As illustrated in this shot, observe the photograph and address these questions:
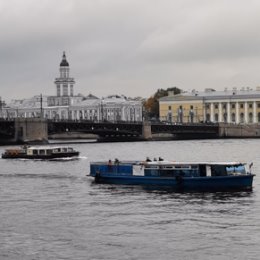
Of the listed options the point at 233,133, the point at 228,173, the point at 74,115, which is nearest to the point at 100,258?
the point at 228,173

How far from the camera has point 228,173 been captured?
89.7 ft

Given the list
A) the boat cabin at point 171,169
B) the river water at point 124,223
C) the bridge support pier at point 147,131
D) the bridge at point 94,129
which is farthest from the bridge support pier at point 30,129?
the river water at point 124,223

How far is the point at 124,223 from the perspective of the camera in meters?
20.2

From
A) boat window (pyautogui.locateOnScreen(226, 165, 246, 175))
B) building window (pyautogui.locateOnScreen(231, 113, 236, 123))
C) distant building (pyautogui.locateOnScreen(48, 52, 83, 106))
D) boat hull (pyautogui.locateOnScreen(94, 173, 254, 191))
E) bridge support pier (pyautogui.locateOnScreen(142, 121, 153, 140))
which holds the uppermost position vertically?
distant building (pyautogui.locateOnScreen(48, 52, 83, 106))

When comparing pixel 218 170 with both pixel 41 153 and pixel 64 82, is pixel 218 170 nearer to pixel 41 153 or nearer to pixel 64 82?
pixel 41 153

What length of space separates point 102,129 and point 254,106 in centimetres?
3405

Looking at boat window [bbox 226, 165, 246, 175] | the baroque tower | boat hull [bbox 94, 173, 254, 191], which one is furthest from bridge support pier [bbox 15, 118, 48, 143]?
the baroque tower

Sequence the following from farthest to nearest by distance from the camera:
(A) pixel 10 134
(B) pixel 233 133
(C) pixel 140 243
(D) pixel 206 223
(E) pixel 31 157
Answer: (B) pixel 233 133 < (A) pixel 10 134 < (E) pixel 31 157 < (D) pixel 206 223 < (C) pixel 140 243

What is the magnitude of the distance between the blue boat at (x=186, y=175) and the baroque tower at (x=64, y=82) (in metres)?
121

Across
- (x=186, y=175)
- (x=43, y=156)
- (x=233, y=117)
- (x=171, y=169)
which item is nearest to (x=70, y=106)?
(x=233, y=117)

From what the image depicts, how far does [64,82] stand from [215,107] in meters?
51.7

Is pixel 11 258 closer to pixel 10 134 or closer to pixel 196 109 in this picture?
pixel 10 134

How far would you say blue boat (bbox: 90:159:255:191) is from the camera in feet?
88.5

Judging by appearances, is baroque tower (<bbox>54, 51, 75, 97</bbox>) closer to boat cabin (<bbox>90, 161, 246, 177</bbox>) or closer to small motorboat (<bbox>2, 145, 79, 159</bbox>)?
small motorboat (<bbox>2, 145, 79, 159</bbox>)
